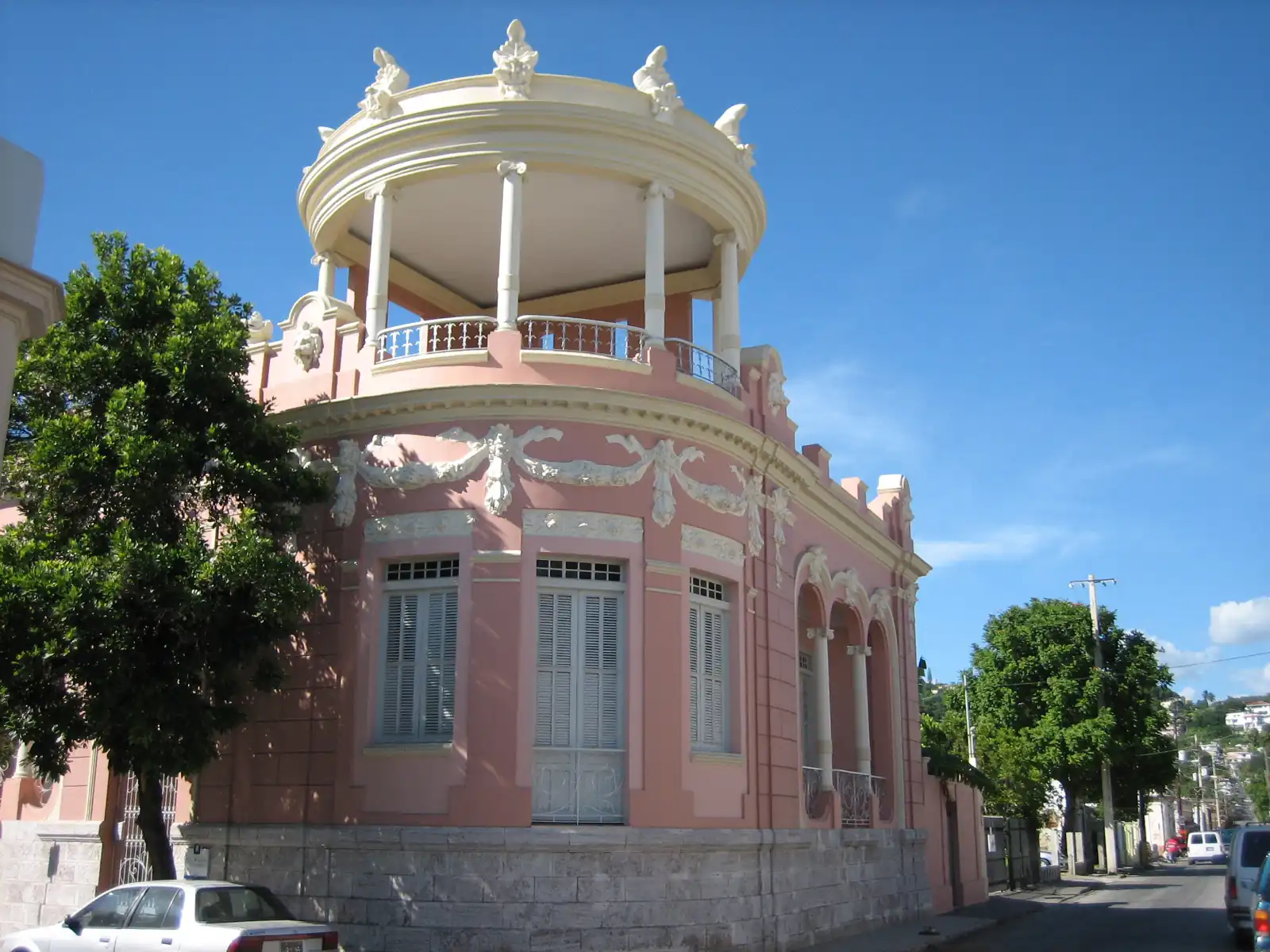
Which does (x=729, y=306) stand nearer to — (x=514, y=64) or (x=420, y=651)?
(x=514, y=64)

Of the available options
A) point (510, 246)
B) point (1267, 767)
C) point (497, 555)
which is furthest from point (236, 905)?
point (1267, 767)

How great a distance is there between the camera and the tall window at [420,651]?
14562 mm

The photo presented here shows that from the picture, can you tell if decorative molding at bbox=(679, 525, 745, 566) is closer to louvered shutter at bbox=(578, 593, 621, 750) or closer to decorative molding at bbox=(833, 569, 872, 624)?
louvered shutter at bbox=(578, 593, 621, 750)

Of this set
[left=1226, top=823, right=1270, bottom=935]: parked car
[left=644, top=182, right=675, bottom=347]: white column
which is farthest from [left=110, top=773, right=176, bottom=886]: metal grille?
[left=1226, top=823, right=1270, bottom=935]: parked car

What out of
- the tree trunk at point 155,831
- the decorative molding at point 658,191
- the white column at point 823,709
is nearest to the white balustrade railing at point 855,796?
the white column at point 823,709

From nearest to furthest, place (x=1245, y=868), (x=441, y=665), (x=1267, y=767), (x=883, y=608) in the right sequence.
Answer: (x=441, y=665) < (x=1245, y=868) < (x=883, y=608) < (x=1267, y=767)

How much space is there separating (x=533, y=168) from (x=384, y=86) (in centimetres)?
276

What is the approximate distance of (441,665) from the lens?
578 inches

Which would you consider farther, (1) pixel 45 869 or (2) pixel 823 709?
(2) pixel 823 709

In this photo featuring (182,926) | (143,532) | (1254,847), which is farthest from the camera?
(1254,847)

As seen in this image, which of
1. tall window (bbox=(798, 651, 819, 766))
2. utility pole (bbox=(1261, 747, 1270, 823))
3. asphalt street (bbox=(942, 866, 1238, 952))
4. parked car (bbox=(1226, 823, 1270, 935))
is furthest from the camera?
utility pole (bbox=(1261, 747, 1270, 823))

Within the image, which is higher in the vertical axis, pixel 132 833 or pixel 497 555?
pixel 497 555

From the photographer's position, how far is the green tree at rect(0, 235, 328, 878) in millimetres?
12484

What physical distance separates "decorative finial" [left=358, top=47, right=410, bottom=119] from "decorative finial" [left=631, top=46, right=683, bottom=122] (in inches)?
135
